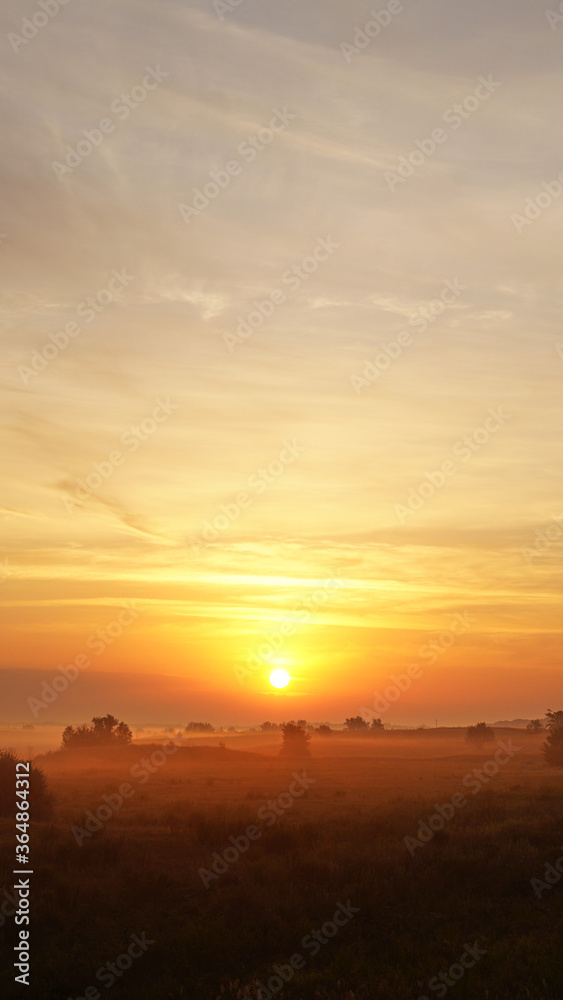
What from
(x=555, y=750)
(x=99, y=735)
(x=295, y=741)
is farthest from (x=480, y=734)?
(x=99, y=735)

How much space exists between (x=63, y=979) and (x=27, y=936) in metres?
2.16

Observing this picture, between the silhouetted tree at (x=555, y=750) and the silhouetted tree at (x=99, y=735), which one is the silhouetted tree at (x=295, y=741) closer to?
the silhouetted tree at (x=99, y=735)

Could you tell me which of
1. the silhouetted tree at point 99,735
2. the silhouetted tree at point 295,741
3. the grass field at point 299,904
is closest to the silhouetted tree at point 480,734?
the silhouetted tree at point 295,741

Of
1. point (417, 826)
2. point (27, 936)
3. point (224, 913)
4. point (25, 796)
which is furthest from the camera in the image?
point (25, 796)

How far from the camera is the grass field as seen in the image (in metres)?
14.4

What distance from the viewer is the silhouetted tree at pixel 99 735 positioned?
88.4 metres

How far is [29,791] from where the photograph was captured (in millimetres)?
29719

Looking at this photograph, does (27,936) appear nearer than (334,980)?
No

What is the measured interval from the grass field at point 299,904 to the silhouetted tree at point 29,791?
0.98 meters

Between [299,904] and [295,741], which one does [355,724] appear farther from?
[299,904]

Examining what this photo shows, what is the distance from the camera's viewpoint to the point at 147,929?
16.6 m

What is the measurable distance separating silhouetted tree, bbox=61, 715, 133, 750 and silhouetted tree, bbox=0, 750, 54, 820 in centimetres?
5755

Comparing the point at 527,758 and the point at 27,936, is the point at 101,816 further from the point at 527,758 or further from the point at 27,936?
the point at 527,758

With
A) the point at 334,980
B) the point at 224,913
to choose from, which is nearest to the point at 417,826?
the point at 224,913
